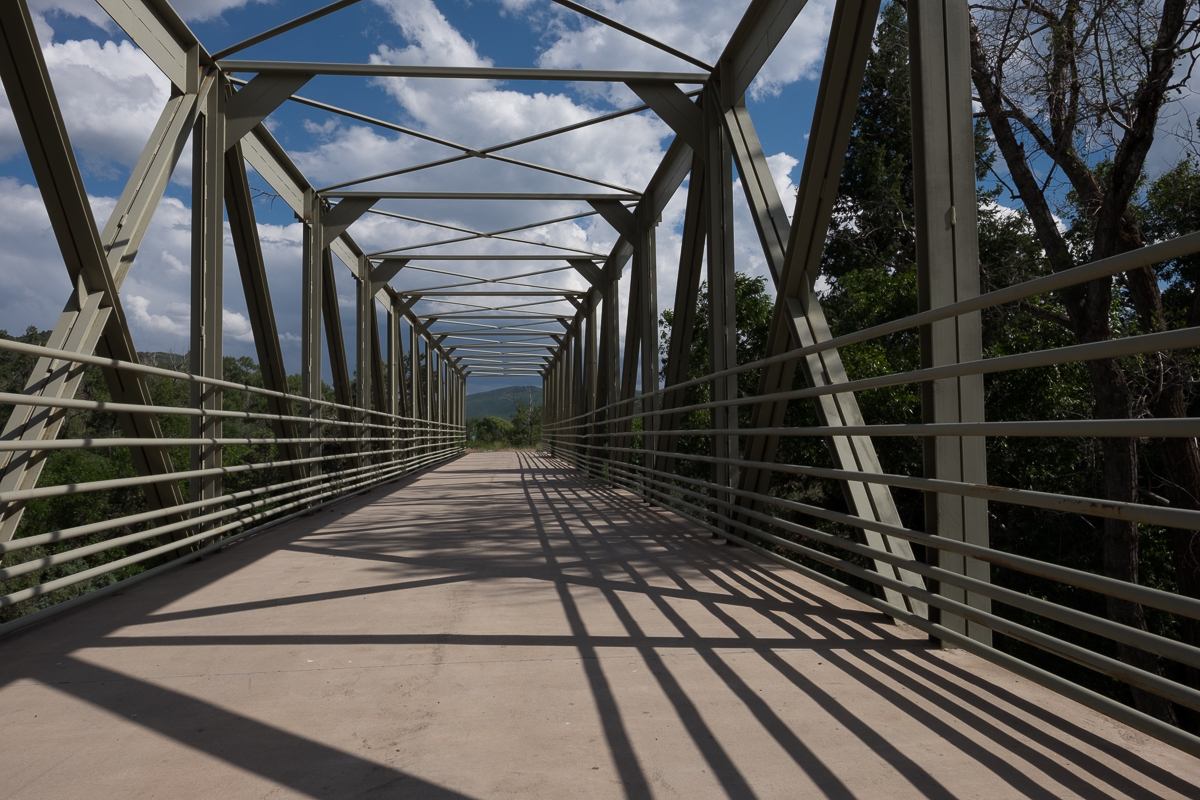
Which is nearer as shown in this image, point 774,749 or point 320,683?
point 774,749

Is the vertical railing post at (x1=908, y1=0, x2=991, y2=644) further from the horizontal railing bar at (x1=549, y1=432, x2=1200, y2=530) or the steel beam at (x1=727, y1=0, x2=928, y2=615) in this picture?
the steel beam at (x1=727, y1=0, x2=928, y2=615)

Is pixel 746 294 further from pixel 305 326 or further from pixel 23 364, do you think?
pixel 23 364

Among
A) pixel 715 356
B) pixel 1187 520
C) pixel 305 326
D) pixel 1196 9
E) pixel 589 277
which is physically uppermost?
pixel 1196 9

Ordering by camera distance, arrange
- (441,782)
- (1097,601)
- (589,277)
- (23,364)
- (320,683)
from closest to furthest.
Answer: (441,782)
(320,683)
(1097,601)
(589,277)
(23,364)

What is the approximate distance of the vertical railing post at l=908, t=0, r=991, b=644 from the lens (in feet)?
8.85

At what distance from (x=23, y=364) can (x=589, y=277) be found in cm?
1441

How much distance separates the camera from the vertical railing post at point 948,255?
2.70 m

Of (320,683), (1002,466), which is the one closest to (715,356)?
(320,683)

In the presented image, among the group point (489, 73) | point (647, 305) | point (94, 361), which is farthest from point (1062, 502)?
point (647, 305)

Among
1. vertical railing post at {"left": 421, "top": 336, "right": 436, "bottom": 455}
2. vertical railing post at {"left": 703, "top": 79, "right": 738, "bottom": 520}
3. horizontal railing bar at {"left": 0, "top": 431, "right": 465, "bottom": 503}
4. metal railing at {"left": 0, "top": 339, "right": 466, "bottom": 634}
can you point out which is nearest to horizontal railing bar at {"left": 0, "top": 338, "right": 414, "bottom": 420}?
metal railing at {"left": 0, "top": 339, "right": 466, "bottom": 634}

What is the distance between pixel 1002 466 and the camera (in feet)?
35.1

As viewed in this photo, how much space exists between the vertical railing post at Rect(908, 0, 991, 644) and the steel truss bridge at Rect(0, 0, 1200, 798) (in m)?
0.01

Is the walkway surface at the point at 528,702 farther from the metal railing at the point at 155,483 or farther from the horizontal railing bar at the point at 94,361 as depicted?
the horizontal railing bar at the point at 94,361

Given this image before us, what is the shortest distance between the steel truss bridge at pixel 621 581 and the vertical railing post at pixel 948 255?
0.04 feet
